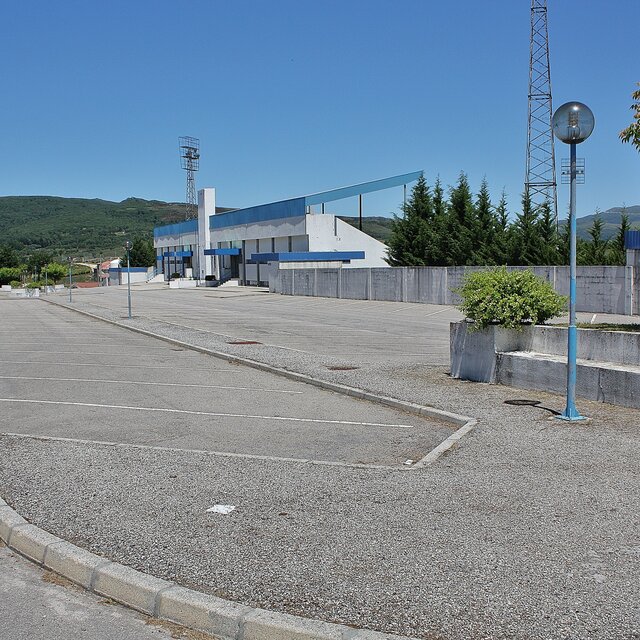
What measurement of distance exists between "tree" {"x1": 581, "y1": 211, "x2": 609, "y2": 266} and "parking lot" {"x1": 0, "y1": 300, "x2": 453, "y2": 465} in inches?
1169

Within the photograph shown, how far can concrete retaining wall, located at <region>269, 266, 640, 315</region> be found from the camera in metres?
33.8

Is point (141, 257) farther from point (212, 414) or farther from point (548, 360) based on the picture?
point (548, 360)

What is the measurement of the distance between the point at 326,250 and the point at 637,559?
210ft

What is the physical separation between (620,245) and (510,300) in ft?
109

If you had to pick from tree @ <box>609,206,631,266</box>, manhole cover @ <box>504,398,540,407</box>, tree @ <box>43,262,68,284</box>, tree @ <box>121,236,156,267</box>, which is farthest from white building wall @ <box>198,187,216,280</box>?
manhole cover @ <box>504,398,540,407</box>

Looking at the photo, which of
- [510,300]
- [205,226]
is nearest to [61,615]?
[510,300]

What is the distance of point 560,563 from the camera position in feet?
17.1

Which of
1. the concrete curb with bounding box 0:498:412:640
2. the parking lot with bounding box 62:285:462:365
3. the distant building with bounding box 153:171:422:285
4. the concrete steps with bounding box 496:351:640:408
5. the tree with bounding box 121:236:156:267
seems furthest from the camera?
the tree with bounding box 121:236:156:267

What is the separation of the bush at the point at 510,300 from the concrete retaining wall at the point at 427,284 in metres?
6.47

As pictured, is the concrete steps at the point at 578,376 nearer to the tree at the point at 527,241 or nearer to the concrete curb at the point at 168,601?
the concrete curb at the point at 168,601

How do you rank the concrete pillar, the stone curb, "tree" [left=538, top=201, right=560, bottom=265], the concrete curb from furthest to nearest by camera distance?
the concrete pillar, "tree" [left=538, top=201, right=560, bottom=265], the stone curb, the concrete curb

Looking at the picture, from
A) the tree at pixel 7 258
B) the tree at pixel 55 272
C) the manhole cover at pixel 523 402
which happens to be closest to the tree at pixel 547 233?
the manhole cover at pixel 523 402

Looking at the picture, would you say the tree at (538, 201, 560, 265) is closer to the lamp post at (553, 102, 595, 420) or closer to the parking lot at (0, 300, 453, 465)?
the parking lot at (0, 300, 453, 465)

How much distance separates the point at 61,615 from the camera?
4828 mm
